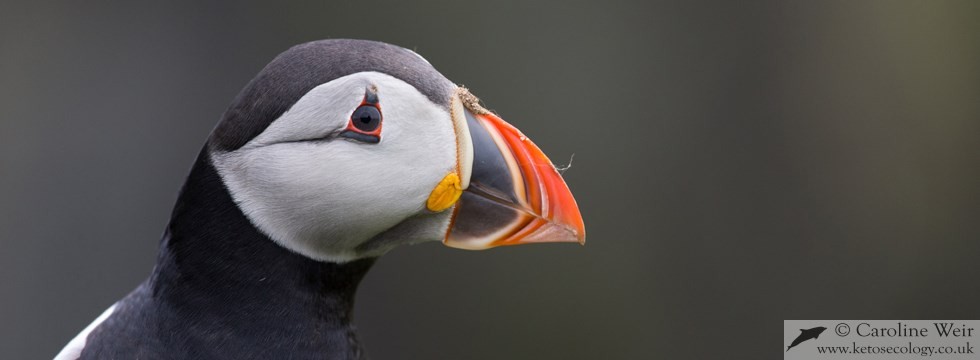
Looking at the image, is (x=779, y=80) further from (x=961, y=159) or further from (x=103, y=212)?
(x=103, y=212)

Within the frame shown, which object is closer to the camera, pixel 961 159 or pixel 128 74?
pixel 128 74

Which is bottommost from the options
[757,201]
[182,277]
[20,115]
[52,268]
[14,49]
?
[182,277]

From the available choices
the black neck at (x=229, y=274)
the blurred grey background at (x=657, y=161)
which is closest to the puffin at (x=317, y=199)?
the black neck at (x=229, y=274)

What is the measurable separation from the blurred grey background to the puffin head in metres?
2.12

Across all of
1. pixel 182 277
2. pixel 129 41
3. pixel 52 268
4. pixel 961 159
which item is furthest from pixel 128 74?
pixel 961 159

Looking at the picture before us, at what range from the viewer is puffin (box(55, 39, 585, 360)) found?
158cm

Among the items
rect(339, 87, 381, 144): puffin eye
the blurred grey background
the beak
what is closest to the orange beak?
the beak

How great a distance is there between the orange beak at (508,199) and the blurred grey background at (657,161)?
6.91 feet

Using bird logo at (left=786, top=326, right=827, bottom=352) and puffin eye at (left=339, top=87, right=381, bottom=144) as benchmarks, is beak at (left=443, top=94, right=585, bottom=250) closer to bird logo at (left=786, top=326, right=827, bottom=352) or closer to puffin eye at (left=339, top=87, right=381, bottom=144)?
puffin eye at (left=339, top=87, right=381, bottom=144)

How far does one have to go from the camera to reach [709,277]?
3994mm

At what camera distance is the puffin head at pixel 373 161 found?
158cm

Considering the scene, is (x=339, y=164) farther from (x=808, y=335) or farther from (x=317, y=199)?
(x=808, y=335)

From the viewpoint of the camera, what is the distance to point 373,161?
1.58 meters

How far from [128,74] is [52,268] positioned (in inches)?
32.1
